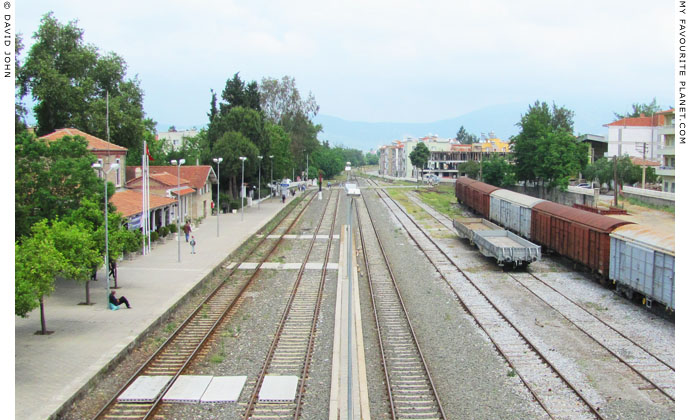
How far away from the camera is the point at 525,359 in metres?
15.1

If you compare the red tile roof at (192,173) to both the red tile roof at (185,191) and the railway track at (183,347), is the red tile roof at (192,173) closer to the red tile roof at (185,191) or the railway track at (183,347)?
the red tile roof at (185,191)

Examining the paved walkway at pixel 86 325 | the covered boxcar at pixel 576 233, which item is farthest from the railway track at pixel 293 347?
the covered boxcar at pixel 576 233

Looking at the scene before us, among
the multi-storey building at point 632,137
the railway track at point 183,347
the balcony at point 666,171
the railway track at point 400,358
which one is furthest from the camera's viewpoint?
the multi-storey building at point 632,137

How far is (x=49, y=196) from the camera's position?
22281 millimetres

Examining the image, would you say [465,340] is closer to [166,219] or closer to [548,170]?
[166,219]

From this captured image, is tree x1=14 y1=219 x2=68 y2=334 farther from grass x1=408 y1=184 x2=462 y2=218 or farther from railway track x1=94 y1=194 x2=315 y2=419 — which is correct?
grass x1=408 y1=184 x2=462 y2=218

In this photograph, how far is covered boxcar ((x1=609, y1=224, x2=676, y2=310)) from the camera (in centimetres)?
1811

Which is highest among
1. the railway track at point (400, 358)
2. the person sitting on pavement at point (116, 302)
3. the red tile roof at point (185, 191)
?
the red tile roof at point (185, 191)

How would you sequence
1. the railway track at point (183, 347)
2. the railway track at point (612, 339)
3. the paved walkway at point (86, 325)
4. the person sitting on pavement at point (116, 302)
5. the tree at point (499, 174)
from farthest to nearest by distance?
the tree at point (499, 174)
the person sitting on pavement at point (116, 302)
the railway track at point (612, 339)
the paved walkway at point (86, 325)
the railway track at point (183, 347)

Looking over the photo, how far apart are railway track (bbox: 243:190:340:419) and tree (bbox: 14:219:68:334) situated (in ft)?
18.6

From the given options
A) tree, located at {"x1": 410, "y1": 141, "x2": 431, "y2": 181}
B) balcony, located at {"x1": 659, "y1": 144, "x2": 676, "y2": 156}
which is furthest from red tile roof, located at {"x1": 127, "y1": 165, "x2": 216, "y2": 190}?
tree, located at {"x1": 410, "y1": 141, "x2": 431, "y2": 181}

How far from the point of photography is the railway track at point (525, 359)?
40.1 ft

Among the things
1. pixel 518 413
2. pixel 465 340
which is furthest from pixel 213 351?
pixel 518 413

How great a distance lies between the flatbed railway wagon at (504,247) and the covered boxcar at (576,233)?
168 centimetres
